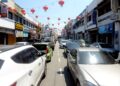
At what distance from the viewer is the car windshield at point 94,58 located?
7.19 meters

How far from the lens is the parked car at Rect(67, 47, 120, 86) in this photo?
518 cm

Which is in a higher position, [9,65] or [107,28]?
[107,28]

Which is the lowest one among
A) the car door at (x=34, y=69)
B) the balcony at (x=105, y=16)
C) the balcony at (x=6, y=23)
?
the car door at (x=34, y=69)

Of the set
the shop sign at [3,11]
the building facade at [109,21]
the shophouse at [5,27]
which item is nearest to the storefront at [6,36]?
the shophouse at [5,27]

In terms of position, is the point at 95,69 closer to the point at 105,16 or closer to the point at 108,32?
the point at 108,32

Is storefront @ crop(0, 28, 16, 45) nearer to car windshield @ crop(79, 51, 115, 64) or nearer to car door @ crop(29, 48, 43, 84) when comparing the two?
car door @ crop(29, 48, 43, 84)

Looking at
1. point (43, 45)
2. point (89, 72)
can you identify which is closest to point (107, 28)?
point (43, 45)

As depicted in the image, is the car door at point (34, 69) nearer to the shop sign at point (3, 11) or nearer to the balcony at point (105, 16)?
the shop sign at point (3, 11)

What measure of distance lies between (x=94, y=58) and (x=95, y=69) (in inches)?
48.5

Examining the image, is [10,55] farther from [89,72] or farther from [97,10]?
[97,10]

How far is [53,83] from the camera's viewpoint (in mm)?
8492

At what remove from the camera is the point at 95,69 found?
621 cm

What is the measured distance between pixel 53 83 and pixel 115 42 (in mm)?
17030

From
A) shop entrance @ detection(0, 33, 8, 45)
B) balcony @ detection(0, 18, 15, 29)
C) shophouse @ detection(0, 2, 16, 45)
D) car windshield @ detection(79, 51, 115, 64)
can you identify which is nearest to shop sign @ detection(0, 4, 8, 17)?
shophouse @ detection(0, 2, 16, 45)
